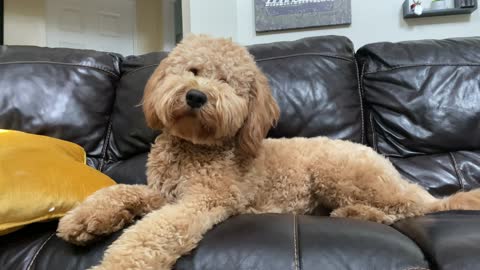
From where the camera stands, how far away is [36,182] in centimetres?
126

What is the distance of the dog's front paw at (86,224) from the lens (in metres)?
1.10

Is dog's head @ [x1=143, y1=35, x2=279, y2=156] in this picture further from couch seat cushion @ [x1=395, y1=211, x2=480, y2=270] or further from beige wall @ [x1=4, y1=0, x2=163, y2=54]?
beige wall @ [x1=4, y1=0, x2=163, y2=54]

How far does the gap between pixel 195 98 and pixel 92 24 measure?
4.64 m

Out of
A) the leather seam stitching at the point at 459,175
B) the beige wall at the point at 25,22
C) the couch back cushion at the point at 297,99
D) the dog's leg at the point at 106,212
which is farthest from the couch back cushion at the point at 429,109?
the beige wall at the point at 25,22

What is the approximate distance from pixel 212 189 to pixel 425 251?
0.62 m

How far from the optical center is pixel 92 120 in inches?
82.4

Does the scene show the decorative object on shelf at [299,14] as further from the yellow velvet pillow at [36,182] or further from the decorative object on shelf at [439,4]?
the yellow velvet pillow at [36,182]

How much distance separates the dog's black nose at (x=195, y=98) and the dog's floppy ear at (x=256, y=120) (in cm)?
19

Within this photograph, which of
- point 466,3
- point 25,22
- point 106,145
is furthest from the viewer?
point 25,22

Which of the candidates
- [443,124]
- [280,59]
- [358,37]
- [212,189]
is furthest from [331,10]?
[212,189]

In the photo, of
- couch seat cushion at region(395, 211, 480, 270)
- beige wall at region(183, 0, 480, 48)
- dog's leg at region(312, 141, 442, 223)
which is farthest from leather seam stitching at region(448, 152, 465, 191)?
beige wall at region(183, 0, 480, 48)

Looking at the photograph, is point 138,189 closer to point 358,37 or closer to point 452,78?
point 452,78

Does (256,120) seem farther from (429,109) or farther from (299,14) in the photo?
(299,14)

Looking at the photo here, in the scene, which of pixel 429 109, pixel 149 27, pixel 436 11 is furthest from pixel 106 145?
pixel 149 27
